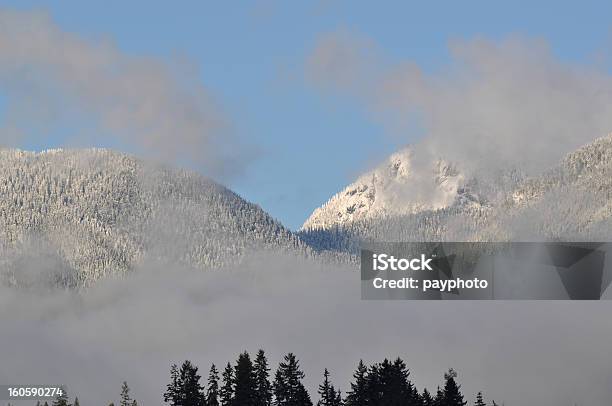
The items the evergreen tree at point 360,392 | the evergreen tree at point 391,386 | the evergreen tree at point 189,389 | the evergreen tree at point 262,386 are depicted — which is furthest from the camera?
the evergreen tree at point 360,392

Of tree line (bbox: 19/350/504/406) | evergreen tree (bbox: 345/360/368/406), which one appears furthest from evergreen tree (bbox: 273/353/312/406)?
evergreen tree (bbox: 345/360/368/406)

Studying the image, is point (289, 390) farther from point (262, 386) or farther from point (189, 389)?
point (189, 389)

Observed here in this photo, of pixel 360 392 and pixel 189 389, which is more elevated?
pixel 189 389


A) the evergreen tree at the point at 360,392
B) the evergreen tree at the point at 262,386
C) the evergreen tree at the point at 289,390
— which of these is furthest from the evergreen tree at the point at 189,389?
the evergreen tree at the point at 360,392

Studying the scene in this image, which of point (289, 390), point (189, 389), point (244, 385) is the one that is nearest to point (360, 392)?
point (289, 390)

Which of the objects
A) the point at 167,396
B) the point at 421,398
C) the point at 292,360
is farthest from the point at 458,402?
A: the point at 167,396

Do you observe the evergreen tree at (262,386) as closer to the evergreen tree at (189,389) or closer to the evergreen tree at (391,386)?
the evergreen tree at (189,389)

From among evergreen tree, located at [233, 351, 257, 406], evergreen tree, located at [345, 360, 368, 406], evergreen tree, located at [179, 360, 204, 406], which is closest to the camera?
evergreen tree, located at [233, 351, 257, 406]

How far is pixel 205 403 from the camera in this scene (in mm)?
179875

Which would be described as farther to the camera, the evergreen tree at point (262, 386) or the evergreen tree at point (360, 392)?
the evergreen tree at point (360, 392)

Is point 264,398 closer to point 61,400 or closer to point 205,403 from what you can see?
point 205,403

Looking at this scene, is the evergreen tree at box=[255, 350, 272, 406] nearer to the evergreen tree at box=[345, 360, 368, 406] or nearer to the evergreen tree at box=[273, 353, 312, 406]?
the evergreen tree at box=[273, 353, 312, 406]

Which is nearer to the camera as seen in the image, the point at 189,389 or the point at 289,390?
the point at 189,389

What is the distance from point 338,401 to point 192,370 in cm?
1570
